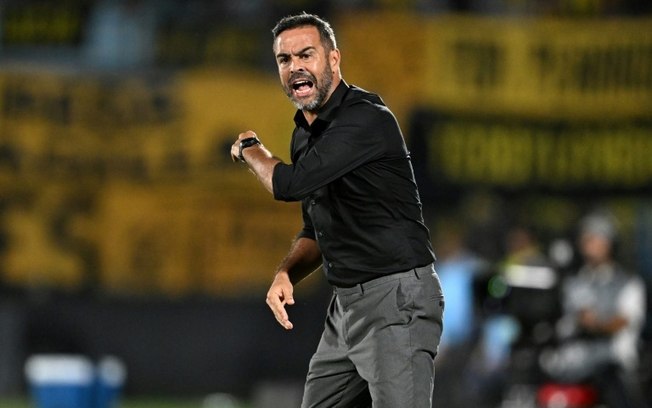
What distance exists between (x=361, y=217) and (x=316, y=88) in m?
0.48

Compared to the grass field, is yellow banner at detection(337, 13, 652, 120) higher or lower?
higher

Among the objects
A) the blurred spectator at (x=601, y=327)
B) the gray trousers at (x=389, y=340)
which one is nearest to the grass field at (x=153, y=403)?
the blurred spectator at (x=601, y=327)

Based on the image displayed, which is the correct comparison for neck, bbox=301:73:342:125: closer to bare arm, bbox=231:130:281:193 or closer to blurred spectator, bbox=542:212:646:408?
bare arm, bbox=231:130:281:193

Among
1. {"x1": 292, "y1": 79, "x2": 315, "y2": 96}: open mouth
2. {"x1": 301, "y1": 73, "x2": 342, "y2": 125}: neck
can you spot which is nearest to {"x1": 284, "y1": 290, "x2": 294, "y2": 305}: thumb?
{"x1": 301, "y1": 73, "x2": 342, "y2": 125}: neck

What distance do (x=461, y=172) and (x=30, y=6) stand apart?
426cm

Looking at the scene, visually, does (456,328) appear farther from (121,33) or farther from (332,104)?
(332,104)

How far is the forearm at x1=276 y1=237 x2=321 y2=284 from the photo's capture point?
19.0 feet

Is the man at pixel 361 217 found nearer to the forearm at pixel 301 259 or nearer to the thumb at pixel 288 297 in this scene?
the thumb at pixel 288 297

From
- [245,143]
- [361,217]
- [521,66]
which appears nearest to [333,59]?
[245,143]

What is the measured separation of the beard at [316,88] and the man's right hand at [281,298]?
0.66m

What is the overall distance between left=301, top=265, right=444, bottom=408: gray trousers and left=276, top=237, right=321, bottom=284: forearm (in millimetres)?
340

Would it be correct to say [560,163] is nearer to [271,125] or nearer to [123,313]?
[271,125]

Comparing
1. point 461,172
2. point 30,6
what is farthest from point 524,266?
point 30,6

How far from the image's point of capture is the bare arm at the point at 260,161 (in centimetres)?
529
